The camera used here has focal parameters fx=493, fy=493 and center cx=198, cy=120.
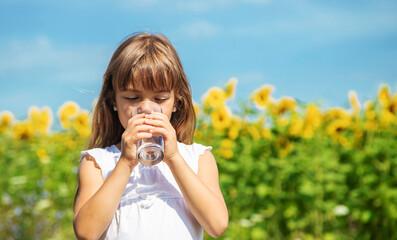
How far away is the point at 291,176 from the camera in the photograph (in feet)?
11.6

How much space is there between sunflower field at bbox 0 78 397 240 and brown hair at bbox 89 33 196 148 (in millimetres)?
1851

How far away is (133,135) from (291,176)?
2282 millimetres

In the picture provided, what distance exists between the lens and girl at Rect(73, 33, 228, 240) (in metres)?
1.47

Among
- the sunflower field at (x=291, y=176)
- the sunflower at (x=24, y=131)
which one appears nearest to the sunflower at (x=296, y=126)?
the sunflower field at (x=291, y=176)

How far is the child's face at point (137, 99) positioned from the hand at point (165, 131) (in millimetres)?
80

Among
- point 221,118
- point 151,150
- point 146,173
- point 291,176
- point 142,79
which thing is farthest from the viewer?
point 221,118

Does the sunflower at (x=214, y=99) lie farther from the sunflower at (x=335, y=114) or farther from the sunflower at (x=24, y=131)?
the sunflower at (x=24, y=131)

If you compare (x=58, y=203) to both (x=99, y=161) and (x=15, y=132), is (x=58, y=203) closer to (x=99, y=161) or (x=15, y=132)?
(x=15, y=132)

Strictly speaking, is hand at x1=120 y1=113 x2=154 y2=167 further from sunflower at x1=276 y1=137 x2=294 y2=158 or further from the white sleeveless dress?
sunflower at x1=276 y1=137 x2=294 y2=158

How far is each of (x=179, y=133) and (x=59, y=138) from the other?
3516 mm

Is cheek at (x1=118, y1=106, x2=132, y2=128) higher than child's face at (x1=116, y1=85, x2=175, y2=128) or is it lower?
lower

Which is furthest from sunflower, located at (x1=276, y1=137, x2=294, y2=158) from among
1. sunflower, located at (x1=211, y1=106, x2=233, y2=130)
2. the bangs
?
the bangs

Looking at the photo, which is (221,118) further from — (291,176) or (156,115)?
(156,115)

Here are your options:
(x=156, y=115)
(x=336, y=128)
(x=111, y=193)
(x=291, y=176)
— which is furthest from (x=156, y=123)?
(x=336, y=128)
